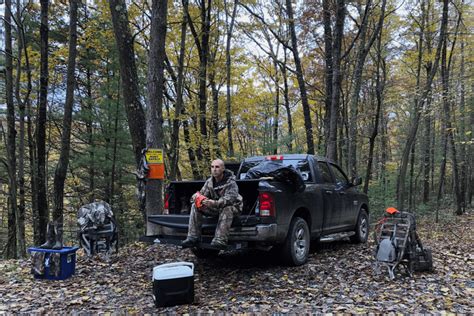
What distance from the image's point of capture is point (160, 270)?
14.5 feet

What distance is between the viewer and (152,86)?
7289mm

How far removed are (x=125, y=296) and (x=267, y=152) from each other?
42.3 feet

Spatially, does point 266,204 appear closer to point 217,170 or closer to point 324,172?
point 217,170

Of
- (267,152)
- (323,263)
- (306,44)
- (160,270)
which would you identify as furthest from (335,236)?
(306,44)

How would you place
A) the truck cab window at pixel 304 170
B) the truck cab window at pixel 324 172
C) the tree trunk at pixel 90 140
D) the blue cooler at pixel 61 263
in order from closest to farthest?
the blue cooler at pixel 61 263
the truck cab window at pixel 304 170
the truck cab window at pixel 324 172
the tree trunk at pixel 90 140

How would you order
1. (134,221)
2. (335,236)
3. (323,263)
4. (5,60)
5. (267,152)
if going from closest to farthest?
(323,263)
(335,236)
(5,60)
(134,221)
(267,152)

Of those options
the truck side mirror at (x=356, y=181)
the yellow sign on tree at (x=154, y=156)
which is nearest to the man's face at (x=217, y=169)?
the yellow sign on tree at (x=154, y=156)

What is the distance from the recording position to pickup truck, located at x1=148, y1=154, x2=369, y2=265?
205 inches

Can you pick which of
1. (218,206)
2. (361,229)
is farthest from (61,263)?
(361,229)

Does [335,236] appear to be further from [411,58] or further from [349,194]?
[411,58]

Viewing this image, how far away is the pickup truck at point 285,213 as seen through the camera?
5.21 m

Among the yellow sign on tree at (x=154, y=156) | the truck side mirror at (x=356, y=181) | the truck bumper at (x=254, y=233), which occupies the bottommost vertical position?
the truck bumper at (x=254, y=233)

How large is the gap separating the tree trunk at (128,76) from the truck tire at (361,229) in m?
5.28

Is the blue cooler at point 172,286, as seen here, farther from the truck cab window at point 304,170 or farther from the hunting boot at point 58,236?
the truck cab window at point 304,170
